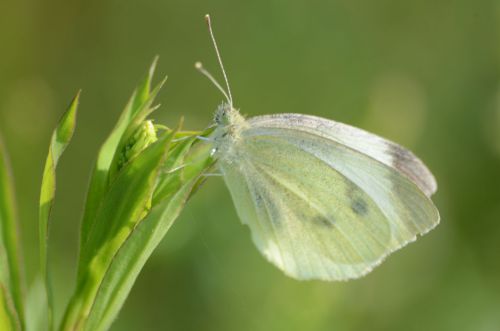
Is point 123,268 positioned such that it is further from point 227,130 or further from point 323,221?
point 323,221

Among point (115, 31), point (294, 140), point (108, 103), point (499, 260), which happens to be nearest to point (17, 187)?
point (108, 103)

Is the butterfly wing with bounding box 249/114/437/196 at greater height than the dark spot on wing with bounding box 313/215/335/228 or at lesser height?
greater

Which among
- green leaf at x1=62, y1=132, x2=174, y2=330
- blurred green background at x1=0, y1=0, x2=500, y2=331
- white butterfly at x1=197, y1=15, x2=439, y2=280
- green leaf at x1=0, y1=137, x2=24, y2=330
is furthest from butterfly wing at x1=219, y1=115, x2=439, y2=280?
green leaf at x1=0, y1=137, x2=24, y2=330

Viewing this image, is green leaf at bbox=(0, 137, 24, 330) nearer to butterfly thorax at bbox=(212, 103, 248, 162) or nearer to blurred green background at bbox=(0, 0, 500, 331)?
butterfly thorax at bbox=(212, 103, 248, 162)

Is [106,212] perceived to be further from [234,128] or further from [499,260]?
[499,260]

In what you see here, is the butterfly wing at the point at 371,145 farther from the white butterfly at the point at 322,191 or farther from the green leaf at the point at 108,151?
the green leaf at the point at 108,151

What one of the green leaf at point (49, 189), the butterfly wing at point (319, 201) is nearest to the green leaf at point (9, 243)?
the green leaf at point (49, 189)
